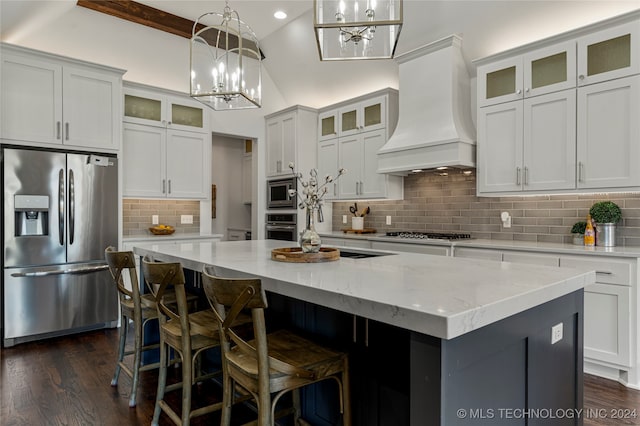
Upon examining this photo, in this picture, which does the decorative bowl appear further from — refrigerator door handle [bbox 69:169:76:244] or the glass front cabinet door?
the glass front cabinet door

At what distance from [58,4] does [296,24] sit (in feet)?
8.47

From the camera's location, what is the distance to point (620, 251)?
2727 millimetres

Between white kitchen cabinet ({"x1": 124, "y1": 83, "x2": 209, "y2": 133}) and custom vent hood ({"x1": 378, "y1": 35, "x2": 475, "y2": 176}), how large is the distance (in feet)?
7.96

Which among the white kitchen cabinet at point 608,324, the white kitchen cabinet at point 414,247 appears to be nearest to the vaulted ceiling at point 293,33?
the white kitchen cabinet at point 414,247

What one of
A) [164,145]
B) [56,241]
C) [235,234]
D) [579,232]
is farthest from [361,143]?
[56,241]

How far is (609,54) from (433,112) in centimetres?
147

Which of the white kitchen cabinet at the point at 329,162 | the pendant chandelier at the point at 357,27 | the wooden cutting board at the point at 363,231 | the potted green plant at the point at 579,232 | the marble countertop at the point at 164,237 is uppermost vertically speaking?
the pendant chandelier at the point at 357,27

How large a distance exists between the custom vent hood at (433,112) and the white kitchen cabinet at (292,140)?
1.45 meters

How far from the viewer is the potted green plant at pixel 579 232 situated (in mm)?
3271

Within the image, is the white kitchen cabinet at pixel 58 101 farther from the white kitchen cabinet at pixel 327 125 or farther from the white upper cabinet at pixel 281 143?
the white kitchen cabinet at pixel 327 125

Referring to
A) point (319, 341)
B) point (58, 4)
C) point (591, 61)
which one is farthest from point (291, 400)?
point (58, 4)

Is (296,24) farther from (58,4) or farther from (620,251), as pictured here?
(620,251)

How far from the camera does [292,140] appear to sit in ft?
17.9

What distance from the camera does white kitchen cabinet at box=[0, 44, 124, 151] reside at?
3.51 meters
